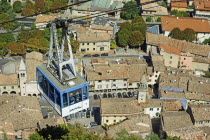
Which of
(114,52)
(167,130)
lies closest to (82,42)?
(114,52)

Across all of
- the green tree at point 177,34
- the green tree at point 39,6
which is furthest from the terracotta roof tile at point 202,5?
the green tree at point 39,6

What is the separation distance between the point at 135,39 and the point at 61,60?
51574mm

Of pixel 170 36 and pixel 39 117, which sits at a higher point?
pixel 170 36

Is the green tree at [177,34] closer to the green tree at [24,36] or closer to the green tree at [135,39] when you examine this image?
the green tree at [135,39]

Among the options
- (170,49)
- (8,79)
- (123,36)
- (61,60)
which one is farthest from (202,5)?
(61,60)

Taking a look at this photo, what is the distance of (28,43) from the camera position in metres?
82.2

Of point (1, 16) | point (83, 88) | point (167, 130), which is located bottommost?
point (167, 130)

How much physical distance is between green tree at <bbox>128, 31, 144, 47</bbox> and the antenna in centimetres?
4855

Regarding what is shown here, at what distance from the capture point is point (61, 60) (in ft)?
122

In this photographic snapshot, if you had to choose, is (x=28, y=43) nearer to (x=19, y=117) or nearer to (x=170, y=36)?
(x=19, y=117)

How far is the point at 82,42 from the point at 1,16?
2459 cm

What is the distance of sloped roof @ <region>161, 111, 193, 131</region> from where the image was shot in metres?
57.2

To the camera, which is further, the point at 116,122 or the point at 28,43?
the point at 28,43

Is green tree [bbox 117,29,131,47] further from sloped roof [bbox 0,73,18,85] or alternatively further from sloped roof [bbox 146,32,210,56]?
sloped roof [bbox 0,73,18,85]
